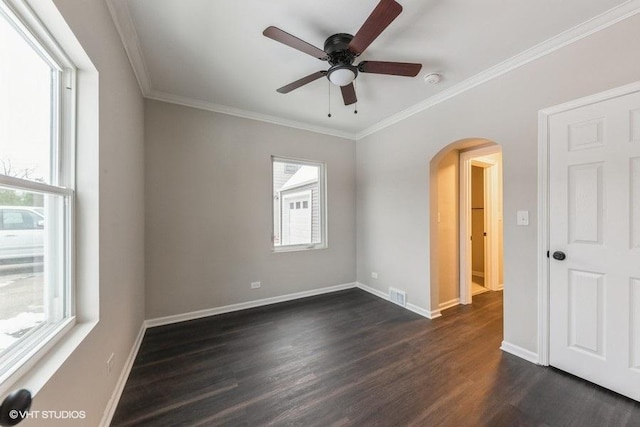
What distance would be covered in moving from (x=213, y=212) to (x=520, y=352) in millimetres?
3641

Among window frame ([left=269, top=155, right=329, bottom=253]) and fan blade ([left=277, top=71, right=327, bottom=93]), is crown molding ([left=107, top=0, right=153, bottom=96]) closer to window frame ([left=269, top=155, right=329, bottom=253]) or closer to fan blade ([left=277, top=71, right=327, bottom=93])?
fan blade ([left=277, top=71, right=327, bottom=93])

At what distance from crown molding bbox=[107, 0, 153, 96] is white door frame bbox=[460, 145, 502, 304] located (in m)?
3.84

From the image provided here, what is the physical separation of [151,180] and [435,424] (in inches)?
137

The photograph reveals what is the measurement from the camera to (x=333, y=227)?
421 centimetres

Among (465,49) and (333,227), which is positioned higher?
(465,49)

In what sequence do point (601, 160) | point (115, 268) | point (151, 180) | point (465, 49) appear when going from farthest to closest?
point (151, 180) < point (465, 49) < point (601, 160) < point (115, 268)

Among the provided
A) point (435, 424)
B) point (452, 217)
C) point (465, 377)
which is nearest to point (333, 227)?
point (452, 217)

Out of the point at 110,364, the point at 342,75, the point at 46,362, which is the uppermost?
the point at 342,75

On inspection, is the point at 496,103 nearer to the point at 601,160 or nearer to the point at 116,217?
the point at 601,160

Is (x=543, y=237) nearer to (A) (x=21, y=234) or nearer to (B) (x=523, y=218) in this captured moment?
(B) (x=523, y=218)

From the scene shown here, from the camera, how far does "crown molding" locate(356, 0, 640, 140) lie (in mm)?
1719

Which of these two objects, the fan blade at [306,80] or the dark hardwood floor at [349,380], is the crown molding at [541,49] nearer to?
the fan blade at [306,80]

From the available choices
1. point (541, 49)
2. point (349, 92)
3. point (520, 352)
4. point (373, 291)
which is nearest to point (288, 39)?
point (349, 92)

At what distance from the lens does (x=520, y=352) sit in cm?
227
